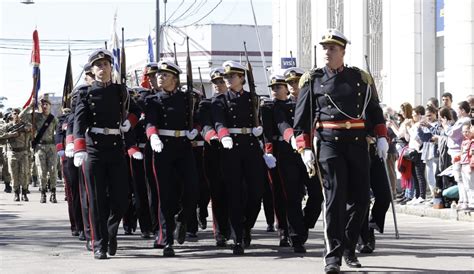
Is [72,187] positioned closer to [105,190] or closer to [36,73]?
[105,190]

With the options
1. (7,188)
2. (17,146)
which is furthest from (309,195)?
(7,188)

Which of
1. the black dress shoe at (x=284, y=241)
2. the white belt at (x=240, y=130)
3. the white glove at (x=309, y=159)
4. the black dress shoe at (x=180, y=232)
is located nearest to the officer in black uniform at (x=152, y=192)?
the black dress shoe at (x=180, y=232)

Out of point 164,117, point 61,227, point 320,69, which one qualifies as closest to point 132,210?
point 61,227

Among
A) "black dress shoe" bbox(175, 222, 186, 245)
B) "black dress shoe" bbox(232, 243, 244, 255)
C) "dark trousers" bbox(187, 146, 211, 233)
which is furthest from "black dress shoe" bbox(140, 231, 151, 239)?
"black dress shoe" bbox(232, 243, 244, 255)

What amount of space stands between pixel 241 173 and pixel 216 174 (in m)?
1.22

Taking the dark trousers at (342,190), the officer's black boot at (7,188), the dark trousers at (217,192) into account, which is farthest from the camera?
the officer's black boot at (7,188)

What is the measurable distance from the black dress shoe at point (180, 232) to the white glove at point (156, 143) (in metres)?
1.07

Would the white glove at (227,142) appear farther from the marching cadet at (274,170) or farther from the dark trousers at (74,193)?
the dark trousers at (74,193)

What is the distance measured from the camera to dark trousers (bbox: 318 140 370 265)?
35.3ft

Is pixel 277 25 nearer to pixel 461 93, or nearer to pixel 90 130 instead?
pixel 461 93

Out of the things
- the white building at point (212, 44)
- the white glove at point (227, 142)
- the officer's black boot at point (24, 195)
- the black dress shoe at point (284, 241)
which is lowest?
the officer's black boot at point (24, 195)

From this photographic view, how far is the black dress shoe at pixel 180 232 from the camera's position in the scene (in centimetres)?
1348

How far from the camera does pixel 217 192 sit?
14.3m

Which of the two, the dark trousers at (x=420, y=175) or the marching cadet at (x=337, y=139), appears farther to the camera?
the dark trousers at (x=420, y=175)
